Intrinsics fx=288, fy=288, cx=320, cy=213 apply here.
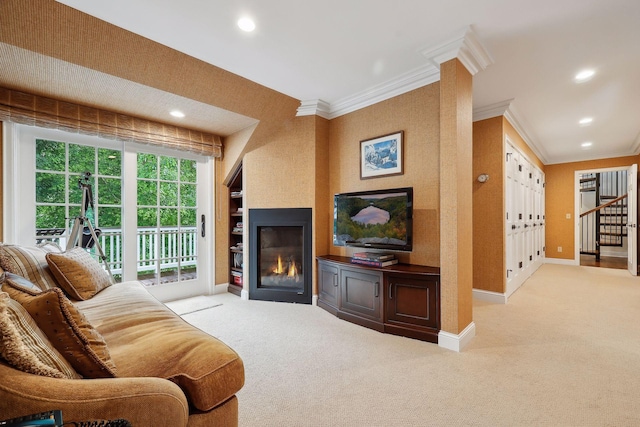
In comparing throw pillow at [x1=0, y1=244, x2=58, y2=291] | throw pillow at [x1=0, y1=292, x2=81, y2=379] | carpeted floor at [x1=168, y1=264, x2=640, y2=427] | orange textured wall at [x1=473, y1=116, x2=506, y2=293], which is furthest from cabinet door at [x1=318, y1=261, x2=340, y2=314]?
throw pillow at [x1=0, y1=292, x2=81, y2=379]

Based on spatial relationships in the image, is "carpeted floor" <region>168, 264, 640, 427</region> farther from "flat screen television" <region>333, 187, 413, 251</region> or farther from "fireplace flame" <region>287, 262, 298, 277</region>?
"flat screen television" <region>333, 187, 413, 251</region>

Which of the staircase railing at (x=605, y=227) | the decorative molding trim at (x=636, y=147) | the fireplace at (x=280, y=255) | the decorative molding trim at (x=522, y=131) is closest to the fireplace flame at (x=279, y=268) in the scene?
the fireplace at (x=280, y=255)

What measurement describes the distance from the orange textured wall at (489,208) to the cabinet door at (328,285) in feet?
6.30

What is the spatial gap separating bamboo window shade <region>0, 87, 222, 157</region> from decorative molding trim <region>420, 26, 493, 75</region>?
9.51 ft

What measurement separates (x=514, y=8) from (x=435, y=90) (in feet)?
2.72

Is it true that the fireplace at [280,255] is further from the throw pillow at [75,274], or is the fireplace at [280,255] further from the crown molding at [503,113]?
the crown molding at [503,113]

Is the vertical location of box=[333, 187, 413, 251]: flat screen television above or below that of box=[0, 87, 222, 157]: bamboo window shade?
below

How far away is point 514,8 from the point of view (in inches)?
74.6

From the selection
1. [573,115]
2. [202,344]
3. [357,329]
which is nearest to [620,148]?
[573,115]

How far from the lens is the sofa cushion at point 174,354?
1.10 meters

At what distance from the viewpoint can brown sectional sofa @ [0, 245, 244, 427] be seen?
72 cm

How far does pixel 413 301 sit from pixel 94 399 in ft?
7.46

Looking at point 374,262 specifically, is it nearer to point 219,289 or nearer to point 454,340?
point 454,340

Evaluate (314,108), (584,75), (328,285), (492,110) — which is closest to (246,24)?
(314,108)
